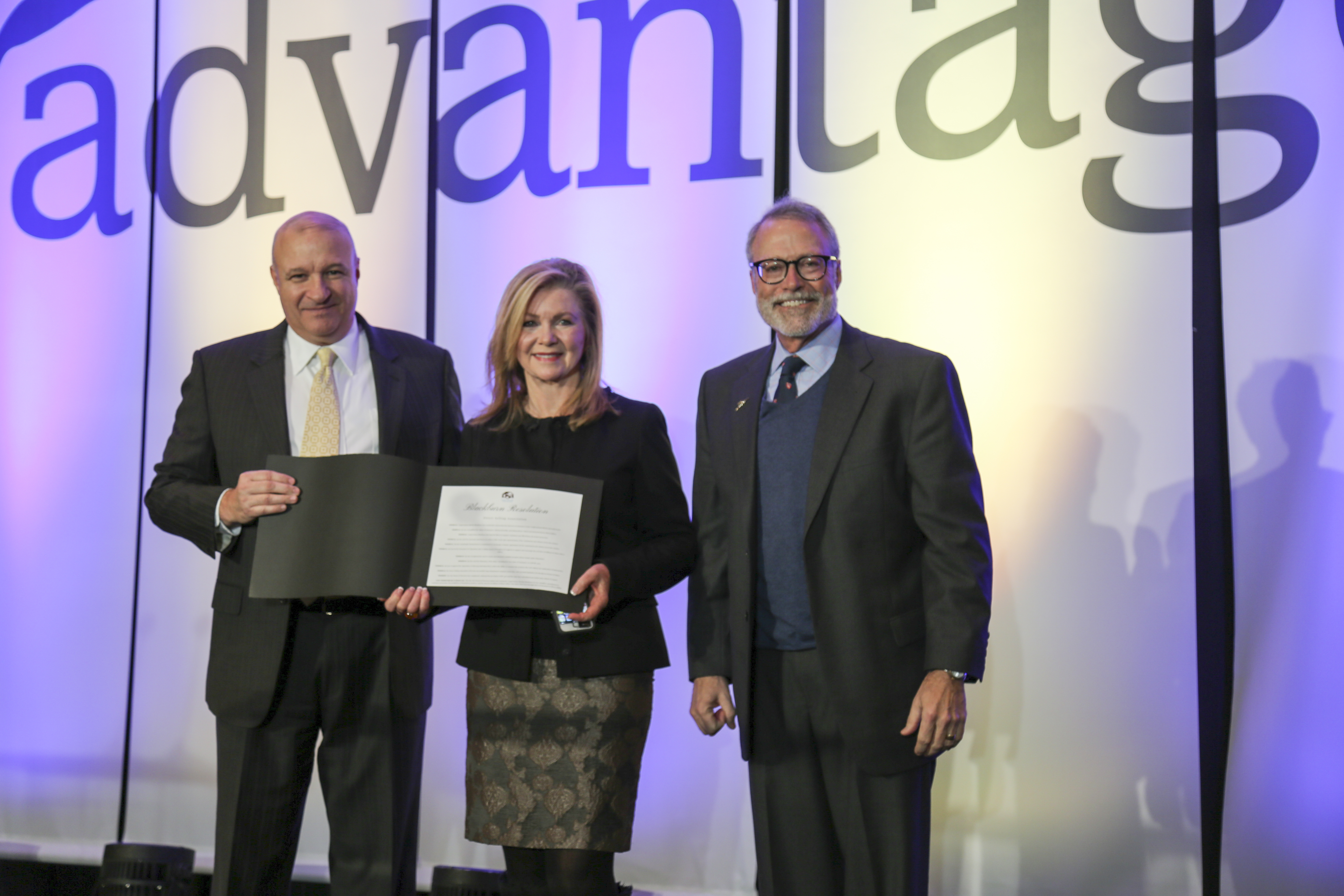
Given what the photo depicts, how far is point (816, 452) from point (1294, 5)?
2.14m

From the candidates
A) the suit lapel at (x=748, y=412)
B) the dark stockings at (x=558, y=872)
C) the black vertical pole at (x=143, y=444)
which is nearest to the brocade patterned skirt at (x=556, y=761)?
the dark stockings at (x=558, y=872)

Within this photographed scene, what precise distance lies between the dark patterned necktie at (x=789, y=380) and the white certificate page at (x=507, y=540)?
16.7 inches

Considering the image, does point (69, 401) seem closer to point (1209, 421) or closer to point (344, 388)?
point (344, 388)

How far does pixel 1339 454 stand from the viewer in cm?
274

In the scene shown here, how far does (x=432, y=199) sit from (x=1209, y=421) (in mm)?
2481

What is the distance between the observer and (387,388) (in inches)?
88.4

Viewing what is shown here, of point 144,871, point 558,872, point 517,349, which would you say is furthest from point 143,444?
point 558,872

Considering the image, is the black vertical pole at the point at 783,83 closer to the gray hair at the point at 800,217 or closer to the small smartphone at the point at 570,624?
the gray hair at the point at 800,217

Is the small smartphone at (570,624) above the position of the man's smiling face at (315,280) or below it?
below

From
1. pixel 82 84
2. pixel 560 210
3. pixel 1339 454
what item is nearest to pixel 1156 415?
pixel 1339 454

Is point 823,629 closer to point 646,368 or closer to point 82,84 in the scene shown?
point 646,368

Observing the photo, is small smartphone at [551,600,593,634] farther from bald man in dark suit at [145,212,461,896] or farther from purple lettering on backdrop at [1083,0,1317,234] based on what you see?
purple lettering on backdrop at [1083,0,1317,234]

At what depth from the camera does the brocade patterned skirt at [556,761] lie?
1958 millimetres

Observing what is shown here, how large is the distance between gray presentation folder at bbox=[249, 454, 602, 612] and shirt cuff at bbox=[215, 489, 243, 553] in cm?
15
